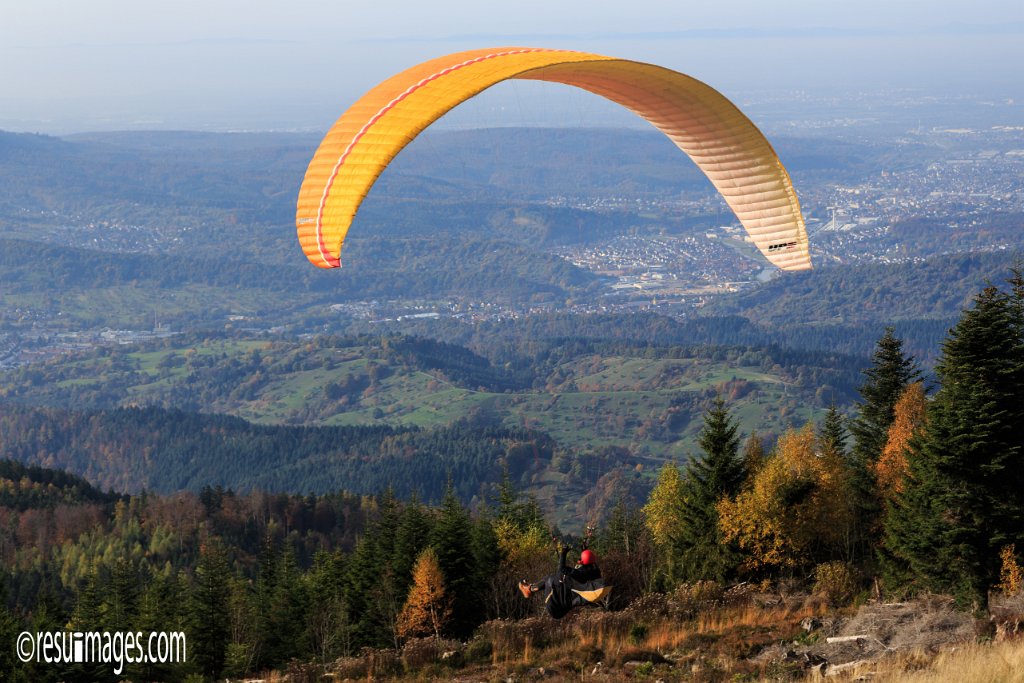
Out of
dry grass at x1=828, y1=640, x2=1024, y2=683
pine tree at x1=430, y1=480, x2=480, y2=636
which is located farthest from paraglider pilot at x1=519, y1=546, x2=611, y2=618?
pine tree at x1=430, y1=480, x2=480, y2=636

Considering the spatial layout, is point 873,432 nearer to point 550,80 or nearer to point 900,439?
point 900,439

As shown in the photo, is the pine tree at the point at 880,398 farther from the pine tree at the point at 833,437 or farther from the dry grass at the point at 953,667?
the dry grass at the point at 953,667

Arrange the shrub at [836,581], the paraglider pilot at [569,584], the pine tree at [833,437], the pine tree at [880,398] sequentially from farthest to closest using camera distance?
the pine tree at [880,398], the pine tree at [833,437], the shrub at [836,581], the paraglider pilot at [569,584]

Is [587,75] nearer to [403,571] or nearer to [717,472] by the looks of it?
[717,472]

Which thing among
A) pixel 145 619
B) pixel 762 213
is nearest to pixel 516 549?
pixel 145 619

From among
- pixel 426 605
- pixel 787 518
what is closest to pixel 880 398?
pixel 787 518

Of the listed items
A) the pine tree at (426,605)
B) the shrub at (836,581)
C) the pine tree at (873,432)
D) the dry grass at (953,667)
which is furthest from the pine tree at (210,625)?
the dry grass at (953,667)
